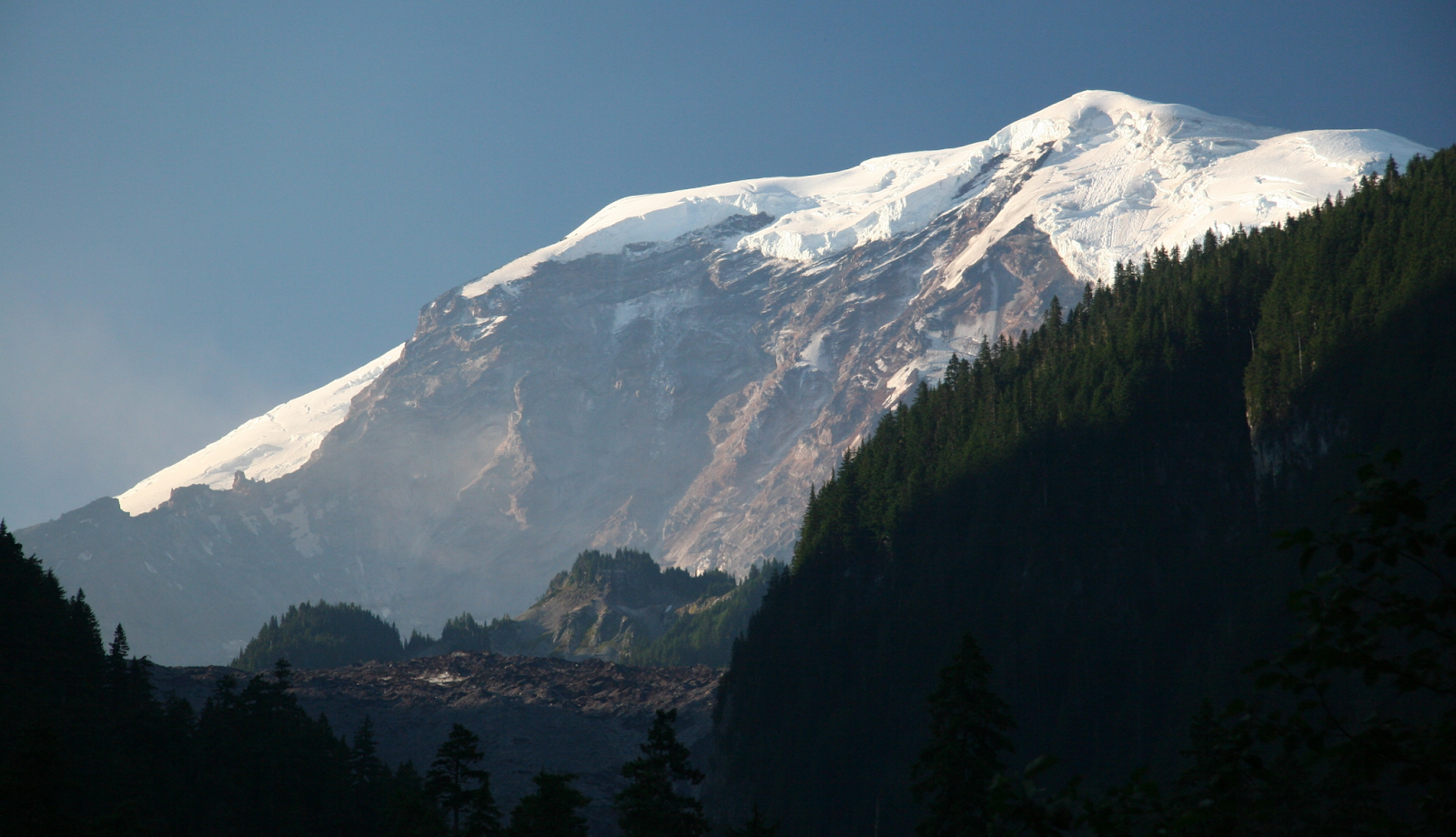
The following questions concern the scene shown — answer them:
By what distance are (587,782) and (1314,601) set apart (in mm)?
159472

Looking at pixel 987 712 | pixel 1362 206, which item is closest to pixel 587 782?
pixel 1362 206

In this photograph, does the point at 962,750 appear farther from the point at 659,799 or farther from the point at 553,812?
the point at 553,812

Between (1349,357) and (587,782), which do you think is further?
(587,782)

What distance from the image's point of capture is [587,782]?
159750mm

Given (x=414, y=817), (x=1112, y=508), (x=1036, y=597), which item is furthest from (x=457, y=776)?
(x=1112, y=508)

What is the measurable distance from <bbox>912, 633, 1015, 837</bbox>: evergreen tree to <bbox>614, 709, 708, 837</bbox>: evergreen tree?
29.3 ft

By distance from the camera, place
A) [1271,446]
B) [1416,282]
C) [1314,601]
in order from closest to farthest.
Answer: [1314,601] → [1416,282] → [1271,446]

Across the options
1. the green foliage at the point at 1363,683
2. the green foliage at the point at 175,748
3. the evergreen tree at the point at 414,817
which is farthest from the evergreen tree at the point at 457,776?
the green foliage at the point at 1363,683

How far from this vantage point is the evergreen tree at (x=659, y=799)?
40.5 metres

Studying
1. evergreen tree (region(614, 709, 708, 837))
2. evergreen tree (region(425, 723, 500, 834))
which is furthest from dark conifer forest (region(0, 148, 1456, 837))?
evergreen tree (region(425, 723, 500, 834))

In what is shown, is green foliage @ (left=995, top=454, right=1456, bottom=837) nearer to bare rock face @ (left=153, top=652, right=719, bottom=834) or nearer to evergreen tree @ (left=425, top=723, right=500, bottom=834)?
evergreen tree @ (left=425, top=723, right=500, bottom=834)

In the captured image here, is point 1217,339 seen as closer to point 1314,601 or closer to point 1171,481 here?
point 1171,481

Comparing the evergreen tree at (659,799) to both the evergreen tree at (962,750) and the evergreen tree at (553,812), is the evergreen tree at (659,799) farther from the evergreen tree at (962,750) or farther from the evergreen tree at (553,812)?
the evergreen tree at (962,750)

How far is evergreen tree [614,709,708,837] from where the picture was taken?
133 ft
